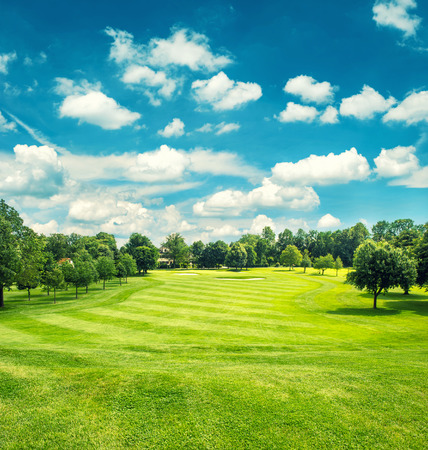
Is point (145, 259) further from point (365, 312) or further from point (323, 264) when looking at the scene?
point (365, 312)

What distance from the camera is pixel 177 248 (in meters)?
143

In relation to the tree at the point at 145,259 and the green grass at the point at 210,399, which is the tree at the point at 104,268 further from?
the green grass at the point at 210,399

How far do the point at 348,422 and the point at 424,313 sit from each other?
31.4 meters

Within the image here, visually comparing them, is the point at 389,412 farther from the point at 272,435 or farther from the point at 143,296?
the point at 143,296

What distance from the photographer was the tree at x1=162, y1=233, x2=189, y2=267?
141625 mm

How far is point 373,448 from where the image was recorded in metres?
6.32

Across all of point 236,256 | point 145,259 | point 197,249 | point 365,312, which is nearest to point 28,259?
point 365,312

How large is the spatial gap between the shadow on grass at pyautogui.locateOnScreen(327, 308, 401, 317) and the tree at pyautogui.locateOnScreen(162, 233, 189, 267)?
11280 cm

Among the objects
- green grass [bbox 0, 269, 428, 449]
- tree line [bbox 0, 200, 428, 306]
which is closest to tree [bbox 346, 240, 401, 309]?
tree line [bbox 0, 200, 428, 306]

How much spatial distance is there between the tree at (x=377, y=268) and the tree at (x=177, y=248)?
113436mm

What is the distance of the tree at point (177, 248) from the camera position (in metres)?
142

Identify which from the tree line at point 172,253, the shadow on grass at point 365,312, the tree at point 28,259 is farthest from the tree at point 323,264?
the tree at point 28,259

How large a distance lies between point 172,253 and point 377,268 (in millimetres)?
120225

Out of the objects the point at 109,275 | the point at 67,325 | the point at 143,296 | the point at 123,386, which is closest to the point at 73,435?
the point at 123,386
